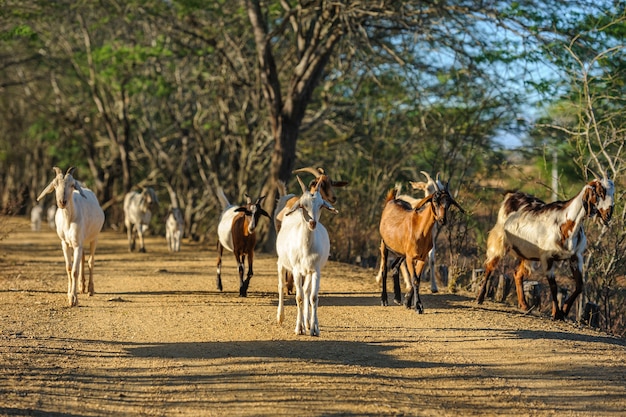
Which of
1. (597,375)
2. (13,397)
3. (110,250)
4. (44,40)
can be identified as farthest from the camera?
(44,40)

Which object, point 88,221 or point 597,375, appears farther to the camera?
point 88,221

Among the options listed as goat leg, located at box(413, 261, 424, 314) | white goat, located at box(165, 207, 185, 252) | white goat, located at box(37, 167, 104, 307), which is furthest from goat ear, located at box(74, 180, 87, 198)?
white goat, located at box(165, 207, 185, 252)

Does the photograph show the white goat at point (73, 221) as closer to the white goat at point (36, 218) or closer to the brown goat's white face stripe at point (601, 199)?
the brown goat's white face stripe at point (601, 199)

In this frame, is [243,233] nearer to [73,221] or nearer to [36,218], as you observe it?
[73,221]

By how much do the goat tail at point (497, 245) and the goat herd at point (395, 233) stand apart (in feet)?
0.05

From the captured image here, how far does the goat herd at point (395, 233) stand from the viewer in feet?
33.0

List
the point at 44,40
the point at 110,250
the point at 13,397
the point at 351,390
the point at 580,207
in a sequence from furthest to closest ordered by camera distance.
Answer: the point at 44,40 < the point at 110,250 < the point at 580,207 < the point at 351,390 < the point at 13,397

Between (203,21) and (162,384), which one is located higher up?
(203,21)

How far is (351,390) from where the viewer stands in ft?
25.0

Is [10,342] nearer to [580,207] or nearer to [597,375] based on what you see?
[597,375]

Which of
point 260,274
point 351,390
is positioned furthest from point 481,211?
point 351,390

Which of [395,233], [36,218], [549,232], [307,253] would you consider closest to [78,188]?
[307,253]

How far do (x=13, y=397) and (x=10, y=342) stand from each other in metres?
2.34

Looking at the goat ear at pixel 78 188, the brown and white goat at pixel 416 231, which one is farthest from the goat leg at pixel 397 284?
the goat ear at pixel 78 188
